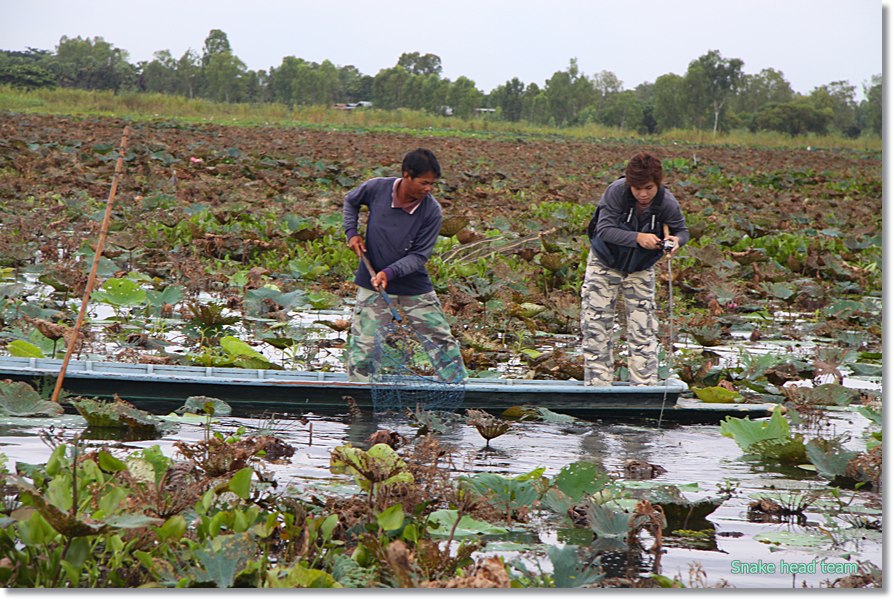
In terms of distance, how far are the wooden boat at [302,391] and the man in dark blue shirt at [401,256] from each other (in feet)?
0.63

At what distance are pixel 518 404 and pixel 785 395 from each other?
162cm

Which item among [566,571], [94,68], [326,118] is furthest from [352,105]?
[566,571]

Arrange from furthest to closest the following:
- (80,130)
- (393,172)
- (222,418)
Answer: (80,130), (393,172), (222,418)

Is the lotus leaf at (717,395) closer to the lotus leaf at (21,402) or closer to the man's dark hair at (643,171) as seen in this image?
the man's dark hair at (643,171)

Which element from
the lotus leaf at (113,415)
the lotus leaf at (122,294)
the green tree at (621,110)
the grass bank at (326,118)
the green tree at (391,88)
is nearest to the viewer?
the lotus leaf at (113,415)

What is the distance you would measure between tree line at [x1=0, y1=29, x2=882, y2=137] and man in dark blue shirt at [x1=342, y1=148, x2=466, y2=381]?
32.4 m

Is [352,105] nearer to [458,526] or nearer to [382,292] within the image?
[382,292]

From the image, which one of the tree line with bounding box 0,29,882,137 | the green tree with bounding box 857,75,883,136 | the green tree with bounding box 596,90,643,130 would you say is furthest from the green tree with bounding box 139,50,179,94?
the green tree with bounding box 857,75,883,136

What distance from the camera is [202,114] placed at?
1610 inches

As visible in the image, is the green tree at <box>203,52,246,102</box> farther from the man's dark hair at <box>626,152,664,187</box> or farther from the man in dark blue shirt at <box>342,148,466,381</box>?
the man's dark hair at <box>626,152,664,187</box>

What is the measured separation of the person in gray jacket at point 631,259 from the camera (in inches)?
218

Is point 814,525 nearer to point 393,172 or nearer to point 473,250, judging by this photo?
point 473,250

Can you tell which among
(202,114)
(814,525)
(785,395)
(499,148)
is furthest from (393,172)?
(202,114)

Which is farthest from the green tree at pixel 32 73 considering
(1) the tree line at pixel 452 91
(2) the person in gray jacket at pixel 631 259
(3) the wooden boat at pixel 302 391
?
(2) the person in gray jacket at pixel 631 259
